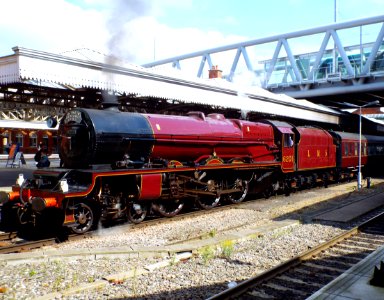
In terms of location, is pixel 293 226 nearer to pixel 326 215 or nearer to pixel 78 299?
pixel 326 215

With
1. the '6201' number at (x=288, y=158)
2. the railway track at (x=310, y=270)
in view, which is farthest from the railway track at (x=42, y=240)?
the '6201' number at (x=288, y=158)

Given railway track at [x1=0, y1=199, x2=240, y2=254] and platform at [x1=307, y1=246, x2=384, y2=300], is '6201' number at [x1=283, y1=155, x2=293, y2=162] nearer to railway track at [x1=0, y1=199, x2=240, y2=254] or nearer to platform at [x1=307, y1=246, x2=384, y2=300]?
railway track at [x1=0, y1=199, x2=240, y2=254]

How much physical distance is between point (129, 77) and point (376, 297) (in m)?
9.43

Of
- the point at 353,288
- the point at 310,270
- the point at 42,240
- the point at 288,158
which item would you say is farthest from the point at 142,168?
the point at 288,158

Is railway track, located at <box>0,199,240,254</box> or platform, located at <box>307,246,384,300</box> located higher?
platform, located at <box>307,246,384,300</box>

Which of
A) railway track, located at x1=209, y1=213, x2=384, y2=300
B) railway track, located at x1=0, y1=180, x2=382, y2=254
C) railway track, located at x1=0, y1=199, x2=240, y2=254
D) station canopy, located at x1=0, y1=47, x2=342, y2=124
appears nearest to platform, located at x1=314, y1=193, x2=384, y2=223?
railway track, located at x1=209, y1=213, x2=384, y2=300

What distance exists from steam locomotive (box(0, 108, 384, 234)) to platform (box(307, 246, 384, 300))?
208 inches

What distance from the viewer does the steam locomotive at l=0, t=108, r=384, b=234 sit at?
8.66 meters

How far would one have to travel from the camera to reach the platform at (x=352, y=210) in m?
10.5

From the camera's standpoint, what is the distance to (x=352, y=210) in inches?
463

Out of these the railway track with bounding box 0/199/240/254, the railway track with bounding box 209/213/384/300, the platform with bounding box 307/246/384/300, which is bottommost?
the railway track with bounding box 209/213/384/300

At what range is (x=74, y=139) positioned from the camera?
923cm

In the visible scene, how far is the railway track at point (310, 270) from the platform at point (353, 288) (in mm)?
494

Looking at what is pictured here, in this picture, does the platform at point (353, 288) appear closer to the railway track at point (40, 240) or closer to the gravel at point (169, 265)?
the gravel at point (169, 265)
